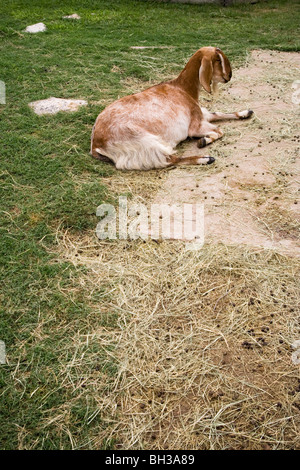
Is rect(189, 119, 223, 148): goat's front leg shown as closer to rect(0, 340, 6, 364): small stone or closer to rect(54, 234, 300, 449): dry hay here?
rect(54, 234, 300, 449): dry hay

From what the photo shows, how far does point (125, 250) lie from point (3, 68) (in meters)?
4.68

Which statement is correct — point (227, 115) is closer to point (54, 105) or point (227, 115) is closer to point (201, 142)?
point (201, 142)

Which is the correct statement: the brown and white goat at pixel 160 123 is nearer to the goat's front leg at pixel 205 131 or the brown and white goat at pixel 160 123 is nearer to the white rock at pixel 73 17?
the goat's front leg at pixel 205 131

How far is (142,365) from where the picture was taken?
2.46 m

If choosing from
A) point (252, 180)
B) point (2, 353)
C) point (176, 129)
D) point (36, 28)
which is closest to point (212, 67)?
point (176, 129)

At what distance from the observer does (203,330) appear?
2664 millimetres

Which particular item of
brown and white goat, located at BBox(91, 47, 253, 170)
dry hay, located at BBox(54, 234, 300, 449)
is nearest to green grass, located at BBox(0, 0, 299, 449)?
dry hay, located at BBox(54, 234, 300, 449)

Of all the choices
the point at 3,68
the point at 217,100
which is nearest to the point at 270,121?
the point at 217,100

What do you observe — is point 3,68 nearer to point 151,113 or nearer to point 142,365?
point 151,113

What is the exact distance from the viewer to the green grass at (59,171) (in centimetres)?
231

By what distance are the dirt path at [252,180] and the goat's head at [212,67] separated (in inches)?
23.0

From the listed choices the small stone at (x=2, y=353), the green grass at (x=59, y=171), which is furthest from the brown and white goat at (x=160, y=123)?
the small stone at (x=2, y=353)

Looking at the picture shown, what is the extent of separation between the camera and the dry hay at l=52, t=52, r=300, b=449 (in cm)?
216

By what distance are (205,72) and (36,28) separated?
5324mm
